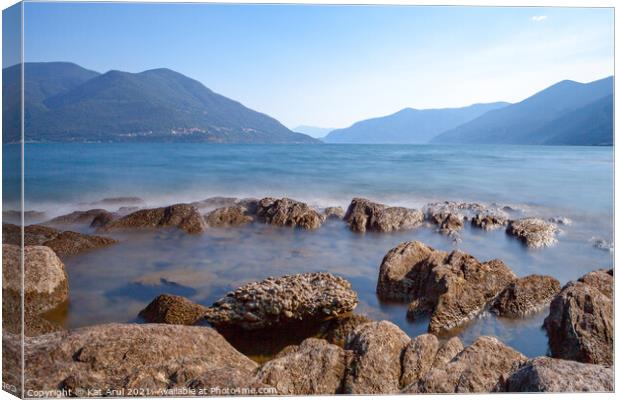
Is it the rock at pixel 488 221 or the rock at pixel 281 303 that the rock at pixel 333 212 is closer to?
the rock at pixel 281 303

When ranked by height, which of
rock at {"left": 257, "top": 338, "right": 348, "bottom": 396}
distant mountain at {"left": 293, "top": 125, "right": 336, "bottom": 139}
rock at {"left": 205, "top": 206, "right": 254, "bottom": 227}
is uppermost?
distant mountain at {"left": 293, "top": 125, "right": 336, "bottom": 139}

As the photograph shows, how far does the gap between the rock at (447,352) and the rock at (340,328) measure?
618mm

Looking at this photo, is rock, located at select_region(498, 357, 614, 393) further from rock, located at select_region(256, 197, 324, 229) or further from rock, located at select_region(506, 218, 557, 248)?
rock, located at select_region(256, 197, 324, 229)

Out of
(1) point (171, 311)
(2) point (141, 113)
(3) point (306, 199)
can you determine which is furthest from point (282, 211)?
(2) point (141, 113)

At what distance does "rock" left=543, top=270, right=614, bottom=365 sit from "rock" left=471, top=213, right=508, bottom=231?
76 cm

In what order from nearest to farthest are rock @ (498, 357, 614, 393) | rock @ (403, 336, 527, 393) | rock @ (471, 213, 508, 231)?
1. rock @ (498, 357, 614, 393)
2. rock @ (403, 336, 527, 393)
3. rock @ (471, 213, 508, 231)

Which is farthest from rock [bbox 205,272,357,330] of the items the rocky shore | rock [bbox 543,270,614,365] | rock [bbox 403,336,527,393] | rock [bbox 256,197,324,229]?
rock [bbox 543,270,614,365]

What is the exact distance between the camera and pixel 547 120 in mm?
4277

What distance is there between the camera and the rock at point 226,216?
13.7 feet

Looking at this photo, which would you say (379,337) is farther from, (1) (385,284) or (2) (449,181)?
(2) (449,181)

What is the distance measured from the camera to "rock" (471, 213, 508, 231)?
13.0 feet

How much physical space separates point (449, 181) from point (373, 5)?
1.59 meters

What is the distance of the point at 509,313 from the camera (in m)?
3.71

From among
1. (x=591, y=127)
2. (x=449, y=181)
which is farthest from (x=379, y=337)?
(x=591, y=127)
